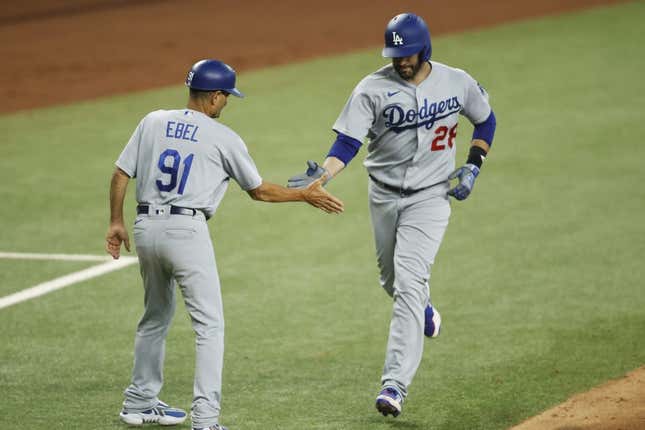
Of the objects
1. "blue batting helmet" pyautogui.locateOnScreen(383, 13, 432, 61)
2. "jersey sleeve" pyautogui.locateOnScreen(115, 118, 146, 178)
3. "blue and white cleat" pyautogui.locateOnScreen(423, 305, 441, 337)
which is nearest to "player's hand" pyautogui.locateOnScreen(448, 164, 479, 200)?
"blue batting helmet" pyautogui.locateOnScreen(383, 13, 432, 61)

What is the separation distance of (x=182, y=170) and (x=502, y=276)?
4.03 metres

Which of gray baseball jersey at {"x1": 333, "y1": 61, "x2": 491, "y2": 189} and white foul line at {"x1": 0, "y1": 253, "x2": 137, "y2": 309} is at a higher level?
gray baseball jersey at {"x1": 333, "y1": 61, "x2": 491, "y2": 189}

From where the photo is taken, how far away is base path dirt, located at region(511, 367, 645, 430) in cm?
630

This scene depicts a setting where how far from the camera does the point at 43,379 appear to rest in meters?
7.38

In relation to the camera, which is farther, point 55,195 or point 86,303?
point 55,195

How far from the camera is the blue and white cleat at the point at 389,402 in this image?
251 inches

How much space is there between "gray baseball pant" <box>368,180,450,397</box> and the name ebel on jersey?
40 centimetres

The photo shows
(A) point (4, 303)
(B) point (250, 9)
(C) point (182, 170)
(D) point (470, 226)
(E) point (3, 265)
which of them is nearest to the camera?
(C) point (182, 170)

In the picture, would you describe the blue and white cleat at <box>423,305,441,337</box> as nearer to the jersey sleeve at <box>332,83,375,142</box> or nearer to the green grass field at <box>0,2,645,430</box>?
the green grass field at <box>0,2,645,430</box>

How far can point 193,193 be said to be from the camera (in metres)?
6.23

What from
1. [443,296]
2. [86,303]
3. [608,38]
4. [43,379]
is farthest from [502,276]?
[608,38]

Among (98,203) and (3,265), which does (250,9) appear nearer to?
(98,203)

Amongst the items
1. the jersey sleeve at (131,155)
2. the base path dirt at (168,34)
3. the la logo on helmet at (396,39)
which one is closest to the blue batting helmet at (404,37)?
the la logo on helmet at (396,39)

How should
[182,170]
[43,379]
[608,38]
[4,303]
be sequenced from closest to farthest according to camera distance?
[182,170] → [43,379] → [4,303] → [608,38]
